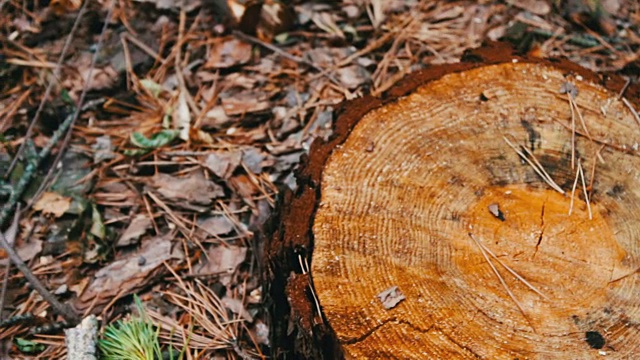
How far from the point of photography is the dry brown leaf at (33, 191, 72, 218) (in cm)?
223

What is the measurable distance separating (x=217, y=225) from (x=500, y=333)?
1.25 m

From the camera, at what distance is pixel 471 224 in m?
1.59

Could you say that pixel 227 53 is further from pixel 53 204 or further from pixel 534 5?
pixel 534 5

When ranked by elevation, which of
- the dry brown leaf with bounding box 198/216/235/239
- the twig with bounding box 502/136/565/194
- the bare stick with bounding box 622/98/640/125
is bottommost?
the dry brown leaf with bounding box 198/216/235/239

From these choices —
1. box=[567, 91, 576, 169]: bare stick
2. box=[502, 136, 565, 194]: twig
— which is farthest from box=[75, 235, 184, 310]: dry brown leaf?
box=[567, 91, 576, 169]: bare stick

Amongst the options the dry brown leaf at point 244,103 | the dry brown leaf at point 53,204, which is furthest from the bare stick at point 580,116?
the dry brown leaf at point 53,204

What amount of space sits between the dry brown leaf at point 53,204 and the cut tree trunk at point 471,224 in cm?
103

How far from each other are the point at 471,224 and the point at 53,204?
5.75 feet

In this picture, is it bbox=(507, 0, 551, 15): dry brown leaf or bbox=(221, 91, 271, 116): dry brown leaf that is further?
bbox=(507, 0, 551, 15): dry brown leaf

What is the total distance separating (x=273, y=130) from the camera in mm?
2473

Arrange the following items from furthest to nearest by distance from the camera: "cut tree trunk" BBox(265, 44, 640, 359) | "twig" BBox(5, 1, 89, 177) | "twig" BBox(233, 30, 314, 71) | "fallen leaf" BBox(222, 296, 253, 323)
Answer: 1. "twig" BBox(233, 30, 314, 71)
2. "twig" BBox(5, 1, 89, 177)
3. "fallen leaf" BBox(222, 296, 253, 323)
4. "cut tree trunk" BBox(265, 44, 640, 359)

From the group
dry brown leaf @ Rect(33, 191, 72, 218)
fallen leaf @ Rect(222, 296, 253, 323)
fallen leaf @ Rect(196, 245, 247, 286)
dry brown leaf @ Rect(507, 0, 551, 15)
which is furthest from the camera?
dry brown leaf @ Rect(507, 0, 551, 15)

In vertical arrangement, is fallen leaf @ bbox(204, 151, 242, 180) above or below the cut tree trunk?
below

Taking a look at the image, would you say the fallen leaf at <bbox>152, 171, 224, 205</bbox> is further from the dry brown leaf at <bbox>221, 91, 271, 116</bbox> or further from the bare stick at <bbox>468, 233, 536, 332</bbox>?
the bare stick at <bbox>468, 233, 536, 332</bbox>
